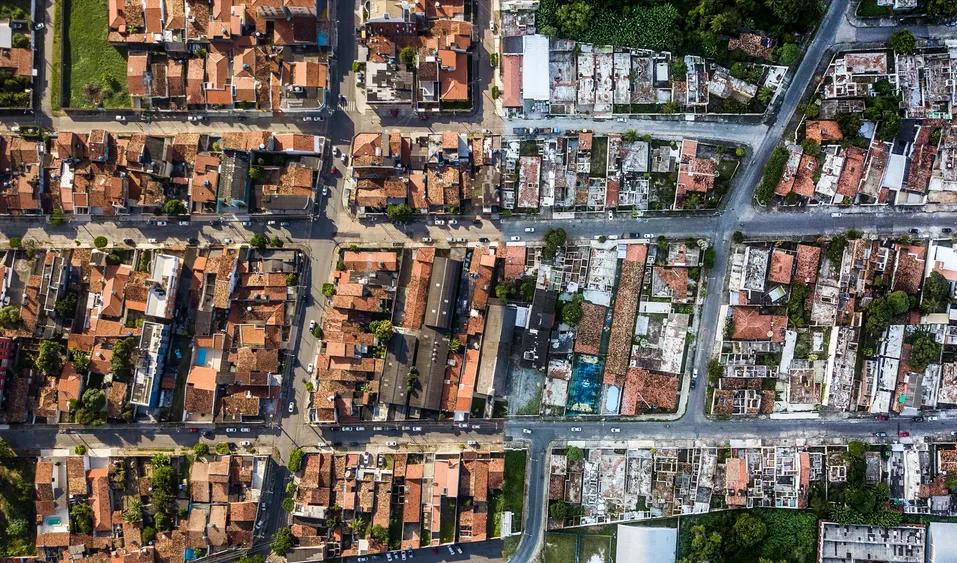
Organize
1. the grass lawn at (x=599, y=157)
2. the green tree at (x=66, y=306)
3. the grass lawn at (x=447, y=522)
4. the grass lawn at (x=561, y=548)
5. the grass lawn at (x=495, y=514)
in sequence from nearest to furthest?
the green tree at (x=66, y=306) < the grass lawn at (x=447, y=522) < the grass lawn at (x=599, y=157) < the grass lawn at (x=495, y=514) < the grass lawn at (x=561, y=548)

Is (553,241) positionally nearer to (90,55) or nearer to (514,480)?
(514,480)

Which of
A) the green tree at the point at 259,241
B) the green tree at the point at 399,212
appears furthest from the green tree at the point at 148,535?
the green tree at the point at 399,212

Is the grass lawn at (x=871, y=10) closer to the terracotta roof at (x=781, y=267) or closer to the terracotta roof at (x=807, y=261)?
the terracotta roof at (x=807, y=261)

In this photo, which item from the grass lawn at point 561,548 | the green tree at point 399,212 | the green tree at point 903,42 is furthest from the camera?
the grass lawn at point 561,548

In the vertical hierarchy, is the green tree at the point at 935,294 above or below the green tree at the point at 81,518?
above

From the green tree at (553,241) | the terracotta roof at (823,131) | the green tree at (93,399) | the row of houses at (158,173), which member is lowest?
the green tree at (93,399)

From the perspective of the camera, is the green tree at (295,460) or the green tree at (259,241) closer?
the green tree at (295,460)

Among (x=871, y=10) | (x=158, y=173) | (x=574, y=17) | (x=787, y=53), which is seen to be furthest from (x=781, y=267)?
(x=158, y=173)
